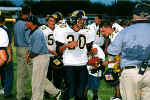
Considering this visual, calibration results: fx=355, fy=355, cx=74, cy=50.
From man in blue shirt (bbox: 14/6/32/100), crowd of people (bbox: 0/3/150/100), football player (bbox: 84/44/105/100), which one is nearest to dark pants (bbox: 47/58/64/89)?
crowd of people (bbox: 0/3/150/100)

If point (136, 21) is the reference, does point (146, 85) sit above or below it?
below

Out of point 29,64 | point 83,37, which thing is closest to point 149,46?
point 83,37

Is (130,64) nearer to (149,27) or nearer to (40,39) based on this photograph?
(149,27)

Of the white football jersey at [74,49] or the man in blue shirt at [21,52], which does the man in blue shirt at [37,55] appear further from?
the man in blue shirt at [21,52]

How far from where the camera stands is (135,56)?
506 cm

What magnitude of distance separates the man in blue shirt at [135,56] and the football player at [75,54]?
196 cm

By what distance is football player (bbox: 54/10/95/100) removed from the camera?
702 cm

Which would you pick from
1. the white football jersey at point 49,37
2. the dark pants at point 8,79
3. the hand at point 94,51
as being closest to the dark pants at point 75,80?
the hand at point 94,51

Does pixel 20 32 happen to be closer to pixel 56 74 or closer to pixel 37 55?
pixel 56 74

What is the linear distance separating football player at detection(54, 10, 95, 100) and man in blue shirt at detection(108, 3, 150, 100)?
6.44 feet

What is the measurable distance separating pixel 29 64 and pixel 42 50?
3.30 ft

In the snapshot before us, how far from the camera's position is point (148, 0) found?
18.0 feet

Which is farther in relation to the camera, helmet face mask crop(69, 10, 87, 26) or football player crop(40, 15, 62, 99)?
football player crop(40, 15, 62, 99)

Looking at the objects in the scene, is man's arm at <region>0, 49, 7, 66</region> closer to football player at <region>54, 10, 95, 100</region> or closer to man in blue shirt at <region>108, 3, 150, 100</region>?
football player at <region>54, 10, 95, 100</region>
